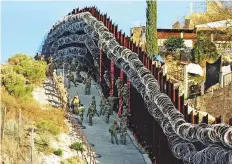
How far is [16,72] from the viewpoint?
29500 millimetres

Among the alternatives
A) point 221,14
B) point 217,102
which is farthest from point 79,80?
point 221,14

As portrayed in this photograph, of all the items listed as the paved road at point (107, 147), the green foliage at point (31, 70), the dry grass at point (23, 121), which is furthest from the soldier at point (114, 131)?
the green foliage at point (31, 70)

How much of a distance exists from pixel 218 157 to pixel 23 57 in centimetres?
1592

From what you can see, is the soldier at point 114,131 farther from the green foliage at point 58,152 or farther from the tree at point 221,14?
the tree at point 221,14

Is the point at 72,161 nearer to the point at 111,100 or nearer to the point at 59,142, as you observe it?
the point at 59,142

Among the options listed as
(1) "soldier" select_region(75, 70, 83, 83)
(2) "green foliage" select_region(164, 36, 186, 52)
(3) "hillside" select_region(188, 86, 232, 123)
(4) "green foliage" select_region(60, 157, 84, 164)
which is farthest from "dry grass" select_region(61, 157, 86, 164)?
(2) "green foliage" select_region(164, 36, 186, 52)

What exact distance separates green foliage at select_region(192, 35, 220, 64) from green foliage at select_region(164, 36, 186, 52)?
6.02ft

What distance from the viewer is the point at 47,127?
886 inches

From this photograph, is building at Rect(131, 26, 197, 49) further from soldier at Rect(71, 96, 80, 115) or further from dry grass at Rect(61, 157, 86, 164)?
dry grass at Rect(61, 157, 86, 164)

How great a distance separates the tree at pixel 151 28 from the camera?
38625 millimetres

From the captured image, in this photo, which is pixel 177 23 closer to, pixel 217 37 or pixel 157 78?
pixel 217 37

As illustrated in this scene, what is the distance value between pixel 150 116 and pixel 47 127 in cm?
394

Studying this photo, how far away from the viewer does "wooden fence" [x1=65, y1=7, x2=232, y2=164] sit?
835 inches

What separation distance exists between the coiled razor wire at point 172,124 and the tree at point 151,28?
375 inches
